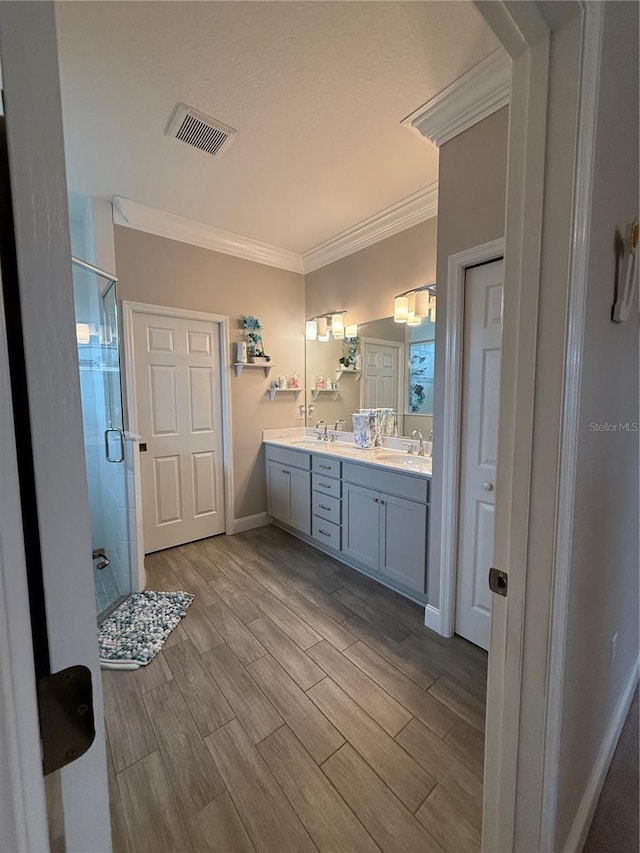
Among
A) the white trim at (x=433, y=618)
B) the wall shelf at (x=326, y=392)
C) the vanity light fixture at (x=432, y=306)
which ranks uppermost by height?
the vanity light fixture at (x=432, y=306)

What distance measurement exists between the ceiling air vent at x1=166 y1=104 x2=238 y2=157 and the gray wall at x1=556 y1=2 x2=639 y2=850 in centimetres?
168

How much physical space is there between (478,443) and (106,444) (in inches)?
90.3

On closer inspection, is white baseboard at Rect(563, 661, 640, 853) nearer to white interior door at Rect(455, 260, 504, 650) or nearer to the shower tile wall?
white interior door at Rect(455, 260, 504, 650)

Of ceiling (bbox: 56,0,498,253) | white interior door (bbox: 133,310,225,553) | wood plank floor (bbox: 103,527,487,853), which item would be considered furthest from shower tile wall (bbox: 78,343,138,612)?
ceiling (bbox: 56,0,498,253)

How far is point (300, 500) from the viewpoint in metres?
3.09

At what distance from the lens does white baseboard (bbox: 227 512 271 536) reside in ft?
11.0

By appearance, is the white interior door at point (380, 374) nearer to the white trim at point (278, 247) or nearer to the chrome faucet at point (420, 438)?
the chrome faucet at point (420, 438)

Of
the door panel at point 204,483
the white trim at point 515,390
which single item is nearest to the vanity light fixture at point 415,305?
the white trim at point 515,390

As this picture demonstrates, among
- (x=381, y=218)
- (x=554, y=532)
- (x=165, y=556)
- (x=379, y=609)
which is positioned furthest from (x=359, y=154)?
(x=165, y=556)

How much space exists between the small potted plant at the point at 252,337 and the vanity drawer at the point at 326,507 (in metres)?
1.35

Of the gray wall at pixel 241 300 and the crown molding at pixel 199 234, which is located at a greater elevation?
the crown molding at pixel 199 234

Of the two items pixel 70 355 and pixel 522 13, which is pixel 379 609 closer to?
pixel 70 355

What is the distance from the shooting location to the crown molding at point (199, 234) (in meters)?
2.60

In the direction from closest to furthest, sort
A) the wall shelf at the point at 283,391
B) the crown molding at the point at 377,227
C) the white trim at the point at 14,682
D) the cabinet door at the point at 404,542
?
the white trim at the point at 14,682 → the cabinet door at the point at 404,542 → the crown molding at the point at 377,227 → the wall shelf at the point at 283,391
